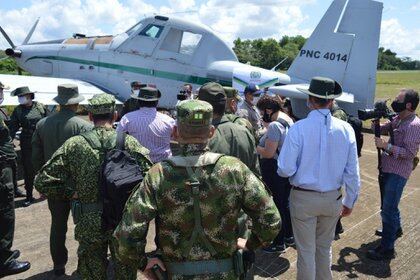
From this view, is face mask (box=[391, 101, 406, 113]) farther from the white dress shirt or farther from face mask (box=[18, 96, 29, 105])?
face mask (box=[18, 96, 29, 105])

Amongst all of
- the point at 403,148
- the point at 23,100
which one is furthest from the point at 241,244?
the point at 23,100

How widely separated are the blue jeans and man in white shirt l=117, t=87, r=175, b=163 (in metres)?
2.37

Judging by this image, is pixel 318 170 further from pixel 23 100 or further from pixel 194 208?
pixel 23 100

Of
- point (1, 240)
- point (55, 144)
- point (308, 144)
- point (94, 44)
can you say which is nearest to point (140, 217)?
point (308, 144)

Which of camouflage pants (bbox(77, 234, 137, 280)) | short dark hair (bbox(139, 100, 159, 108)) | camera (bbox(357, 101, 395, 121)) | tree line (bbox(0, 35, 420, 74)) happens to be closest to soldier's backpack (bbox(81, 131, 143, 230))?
camouflage pants (bbox(77, 234, 137, 280))

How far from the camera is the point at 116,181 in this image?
2.48m

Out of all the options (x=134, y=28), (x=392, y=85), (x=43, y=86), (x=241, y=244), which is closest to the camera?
(x=241, y=244)

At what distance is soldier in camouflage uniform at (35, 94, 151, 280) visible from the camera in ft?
9.39

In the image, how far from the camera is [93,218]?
9.50ft

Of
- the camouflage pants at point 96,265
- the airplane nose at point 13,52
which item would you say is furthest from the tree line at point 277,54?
the camouflage pants at point 96,265

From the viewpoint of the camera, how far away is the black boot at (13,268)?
12.5ft

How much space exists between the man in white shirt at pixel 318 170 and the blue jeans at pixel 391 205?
47.2 inches

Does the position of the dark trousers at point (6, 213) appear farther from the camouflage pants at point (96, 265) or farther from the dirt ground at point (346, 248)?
the camouflage pants at point (96, 265)

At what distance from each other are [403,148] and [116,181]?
9.78ft
